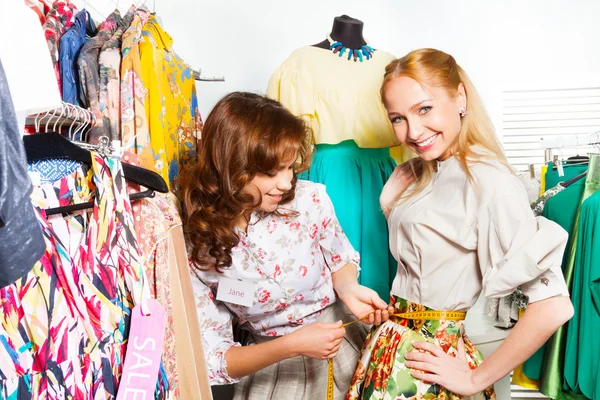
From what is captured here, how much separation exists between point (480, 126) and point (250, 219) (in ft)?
2.15

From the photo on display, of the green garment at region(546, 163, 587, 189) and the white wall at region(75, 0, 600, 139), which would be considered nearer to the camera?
the green garment at region(546, 163, 587, 189)

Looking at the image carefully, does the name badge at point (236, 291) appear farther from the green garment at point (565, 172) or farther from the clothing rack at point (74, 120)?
the green garment at point (565, 172)

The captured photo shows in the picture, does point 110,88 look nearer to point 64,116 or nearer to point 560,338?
point 64,116

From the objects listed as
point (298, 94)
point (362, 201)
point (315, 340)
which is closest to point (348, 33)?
point (298, 94)

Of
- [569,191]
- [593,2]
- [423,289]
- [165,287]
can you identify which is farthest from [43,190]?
[593,2]

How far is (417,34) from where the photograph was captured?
278 centimetres

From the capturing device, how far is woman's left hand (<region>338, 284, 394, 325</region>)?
1610mm

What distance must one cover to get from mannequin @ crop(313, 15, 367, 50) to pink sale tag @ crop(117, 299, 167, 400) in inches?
55.6

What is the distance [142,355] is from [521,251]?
0.80 metres

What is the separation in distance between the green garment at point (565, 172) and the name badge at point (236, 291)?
107 centimetres

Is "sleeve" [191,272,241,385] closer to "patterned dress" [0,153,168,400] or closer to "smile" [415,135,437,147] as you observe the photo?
"patterned dress" [0,153,168,400]

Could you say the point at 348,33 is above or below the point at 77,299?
above

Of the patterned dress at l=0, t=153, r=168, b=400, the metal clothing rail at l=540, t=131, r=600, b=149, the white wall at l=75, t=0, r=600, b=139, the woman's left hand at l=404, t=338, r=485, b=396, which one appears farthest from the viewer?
the white wall at l=75, t=0, r=600, b=139

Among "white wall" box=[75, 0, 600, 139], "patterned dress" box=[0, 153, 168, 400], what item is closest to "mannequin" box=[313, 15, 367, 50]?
"white wall" box=[75, 0, 600, 139]
